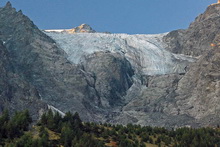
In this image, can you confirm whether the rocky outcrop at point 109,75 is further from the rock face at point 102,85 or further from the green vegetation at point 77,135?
the green vegetation at point 77,135

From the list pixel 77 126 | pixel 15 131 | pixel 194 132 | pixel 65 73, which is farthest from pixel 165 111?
pixel 15 131

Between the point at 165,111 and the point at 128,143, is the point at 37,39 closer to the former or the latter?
the point at 165,111

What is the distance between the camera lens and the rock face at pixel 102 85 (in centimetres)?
14025

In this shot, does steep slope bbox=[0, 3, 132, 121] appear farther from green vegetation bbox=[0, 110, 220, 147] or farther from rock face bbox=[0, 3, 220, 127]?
green vegetation bbox=[0, 110, 220, 147]

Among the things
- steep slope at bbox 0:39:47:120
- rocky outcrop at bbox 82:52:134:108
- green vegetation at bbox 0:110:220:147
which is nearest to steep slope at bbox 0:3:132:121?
rocky outcrop at bbox 82:52:134:108

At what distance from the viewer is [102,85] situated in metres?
179

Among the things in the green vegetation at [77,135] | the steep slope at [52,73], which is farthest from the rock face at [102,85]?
the green vegetation at [77,135]

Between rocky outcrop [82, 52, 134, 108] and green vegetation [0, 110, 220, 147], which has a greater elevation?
rocky outcrop [82, 52, 134, 108]

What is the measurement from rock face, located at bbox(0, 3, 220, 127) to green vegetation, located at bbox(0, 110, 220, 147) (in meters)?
48.5

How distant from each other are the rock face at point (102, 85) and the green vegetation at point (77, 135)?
48.5 meters

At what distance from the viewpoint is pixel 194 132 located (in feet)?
274

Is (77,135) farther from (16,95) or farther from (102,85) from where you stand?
(102,85)

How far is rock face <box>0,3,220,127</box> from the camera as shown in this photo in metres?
140

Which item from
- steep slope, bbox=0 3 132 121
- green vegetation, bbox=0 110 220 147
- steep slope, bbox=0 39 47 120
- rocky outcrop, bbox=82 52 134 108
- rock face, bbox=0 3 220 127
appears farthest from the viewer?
rocky outcrop, bbox=82 52 134 108
